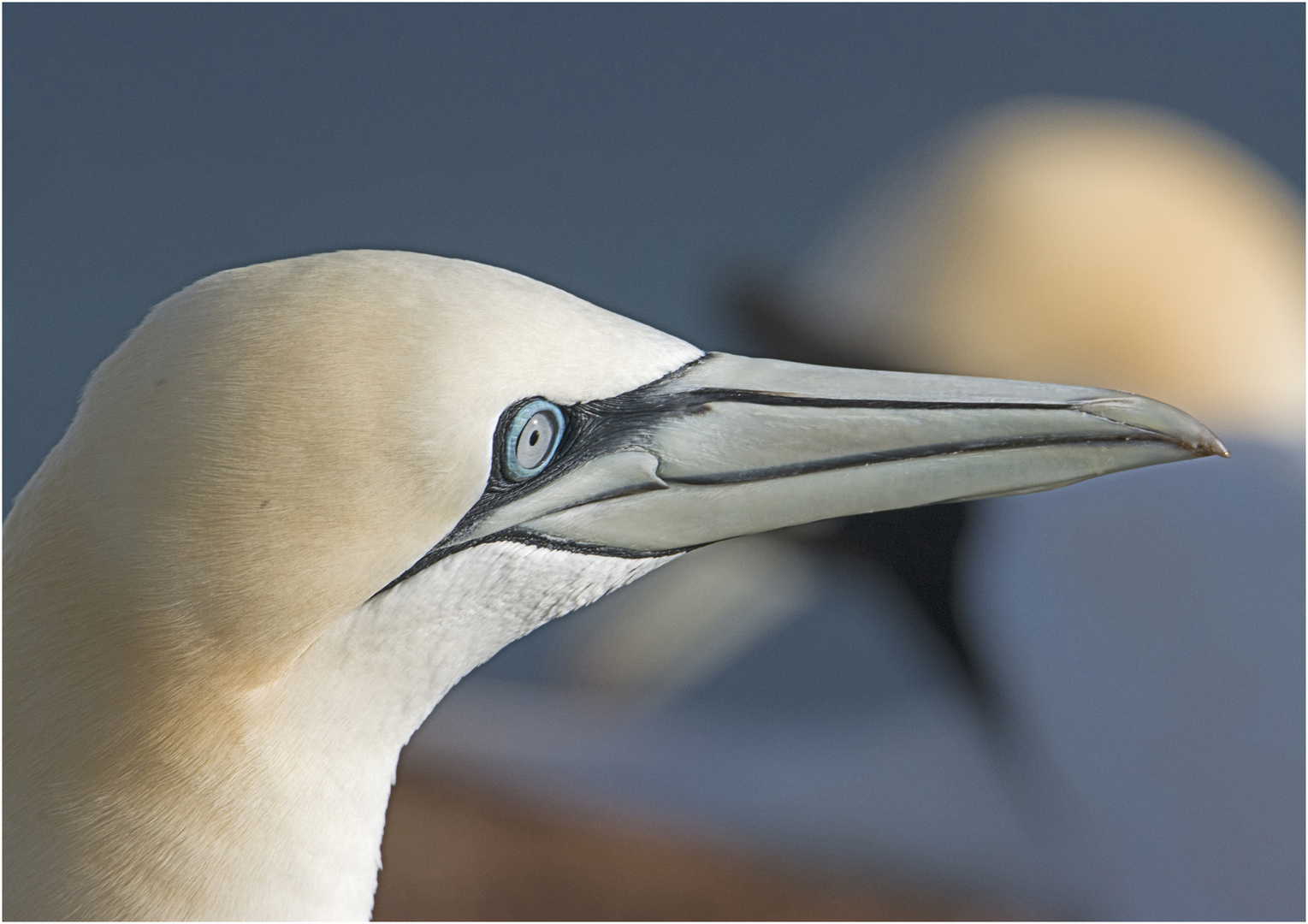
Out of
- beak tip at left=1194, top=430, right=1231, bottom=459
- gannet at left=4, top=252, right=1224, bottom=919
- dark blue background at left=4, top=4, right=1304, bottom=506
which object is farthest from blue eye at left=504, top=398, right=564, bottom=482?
dark blue background at left=4, top=4, right=1304, bottom=506

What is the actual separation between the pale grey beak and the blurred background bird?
2.01 metres

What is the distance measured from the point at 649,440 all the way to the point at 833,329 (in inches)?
112

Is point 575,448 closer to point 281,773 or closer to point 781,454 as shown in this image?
point 781,454

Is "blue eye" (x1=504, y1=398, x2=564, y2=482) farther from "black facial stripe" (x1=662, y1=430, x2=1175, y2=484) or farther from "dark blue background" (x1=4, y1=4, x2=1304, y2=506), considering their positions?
"dark blue background" (x1=4, y1=4, x2=1304, y2=506)

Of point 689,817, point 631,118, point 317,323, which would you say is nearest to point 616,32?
point 631,118

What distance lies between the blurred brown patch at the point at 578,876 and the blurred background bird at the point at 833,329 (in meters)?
0.01

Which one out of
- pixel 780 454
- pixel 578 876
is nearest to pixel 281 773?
pixel 780 454

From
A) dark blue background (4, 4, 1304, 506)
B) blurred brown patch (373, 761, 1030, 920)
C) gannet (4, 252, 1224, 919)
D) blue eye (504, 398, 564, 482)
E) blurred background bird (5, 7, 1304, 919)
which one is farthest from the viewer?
dark blue background (4, 4, 1304, 506)

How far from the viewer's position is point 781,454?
1349mm

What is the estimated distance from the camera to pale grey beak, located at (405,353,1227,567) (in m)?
1.33

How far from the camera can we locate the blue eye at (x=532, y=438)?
1.25 m

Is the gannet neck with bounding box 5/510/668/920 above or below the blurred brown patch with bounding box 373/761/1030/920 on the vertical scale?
above

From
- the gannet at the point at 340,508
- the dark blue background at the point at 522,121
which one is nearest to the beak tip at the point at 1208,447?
the gannet at the point at 340,508

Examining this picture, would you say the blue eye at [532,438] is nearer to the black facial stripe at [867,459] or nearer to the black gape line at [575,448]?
the black gape line at [575,448]
